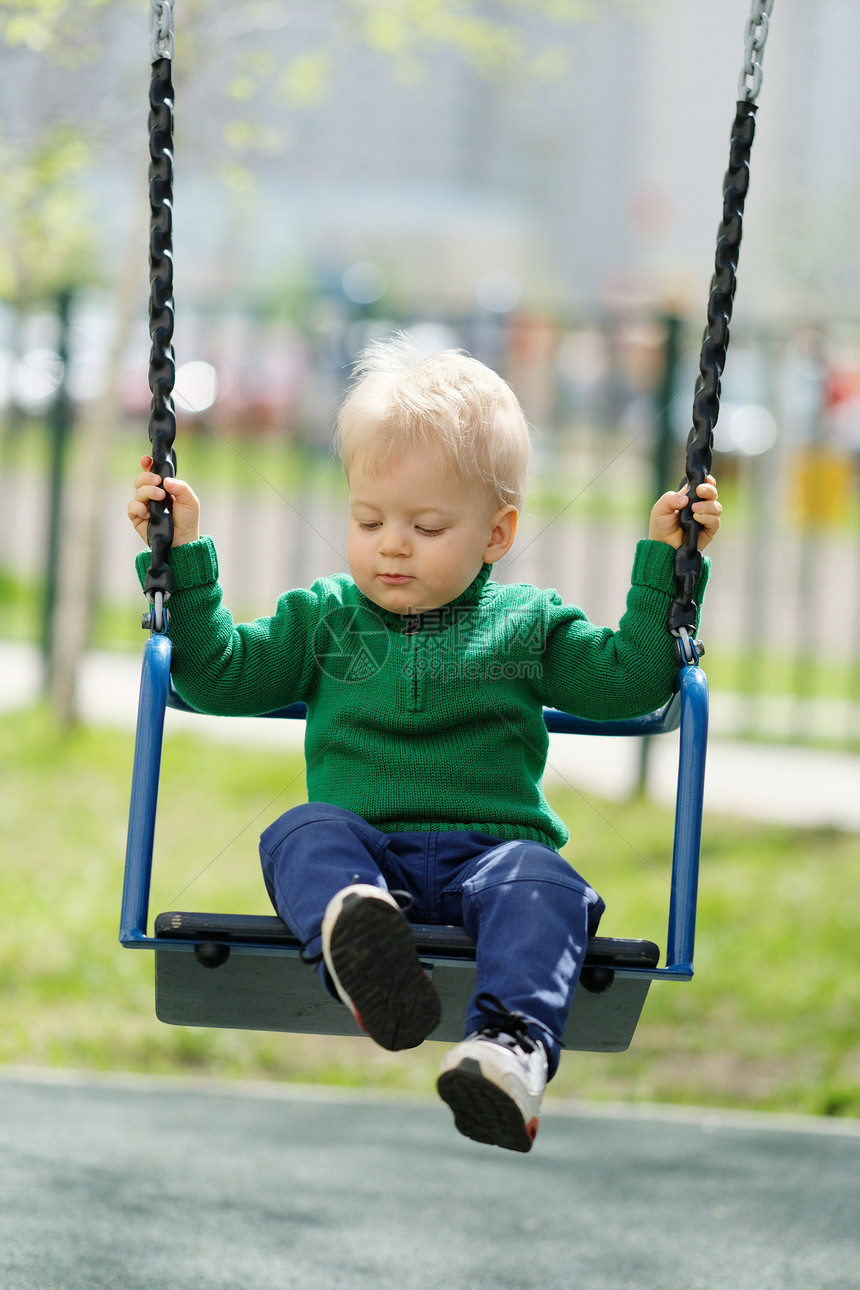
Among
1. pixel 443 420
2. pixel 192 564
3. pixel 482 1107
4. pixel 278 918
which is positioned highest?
pixel 443 420

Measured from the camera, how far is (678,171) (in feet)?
174

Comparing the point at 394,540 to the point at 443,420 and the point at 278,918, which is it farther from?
the point at 278,918

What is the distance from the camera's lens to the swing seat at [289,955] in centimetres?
216

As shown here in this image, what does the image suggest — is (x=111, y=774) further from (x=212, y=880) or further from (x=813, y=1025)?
(x=813, y=1025)

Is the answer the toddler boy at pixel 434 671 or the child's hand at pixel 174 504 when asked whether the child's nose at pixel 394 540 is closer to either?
the toddler boy at pixel 434 671

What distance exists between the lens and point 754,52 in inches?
100

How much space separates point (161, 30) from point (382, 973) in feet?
5.25

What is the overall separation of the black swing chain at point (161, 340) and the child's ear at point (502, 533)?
521 millimetres

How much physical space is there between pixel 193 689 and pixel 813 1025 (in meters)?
2.91

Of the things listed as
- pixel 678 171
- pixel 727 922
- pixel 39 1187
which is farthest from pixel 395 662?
pixel 678 171

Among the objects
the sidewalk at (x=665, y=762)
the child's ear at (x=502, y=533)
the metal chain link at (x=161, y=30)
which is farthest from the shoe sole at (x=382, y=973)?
the sidewalk at (x=665, y=762)

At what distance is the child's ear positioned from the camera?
2463 millimetres

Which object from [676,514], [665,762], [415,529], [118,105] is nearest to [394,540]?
[415,529]

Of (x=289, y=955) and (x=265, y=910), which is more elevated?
(x=289, y=955)
